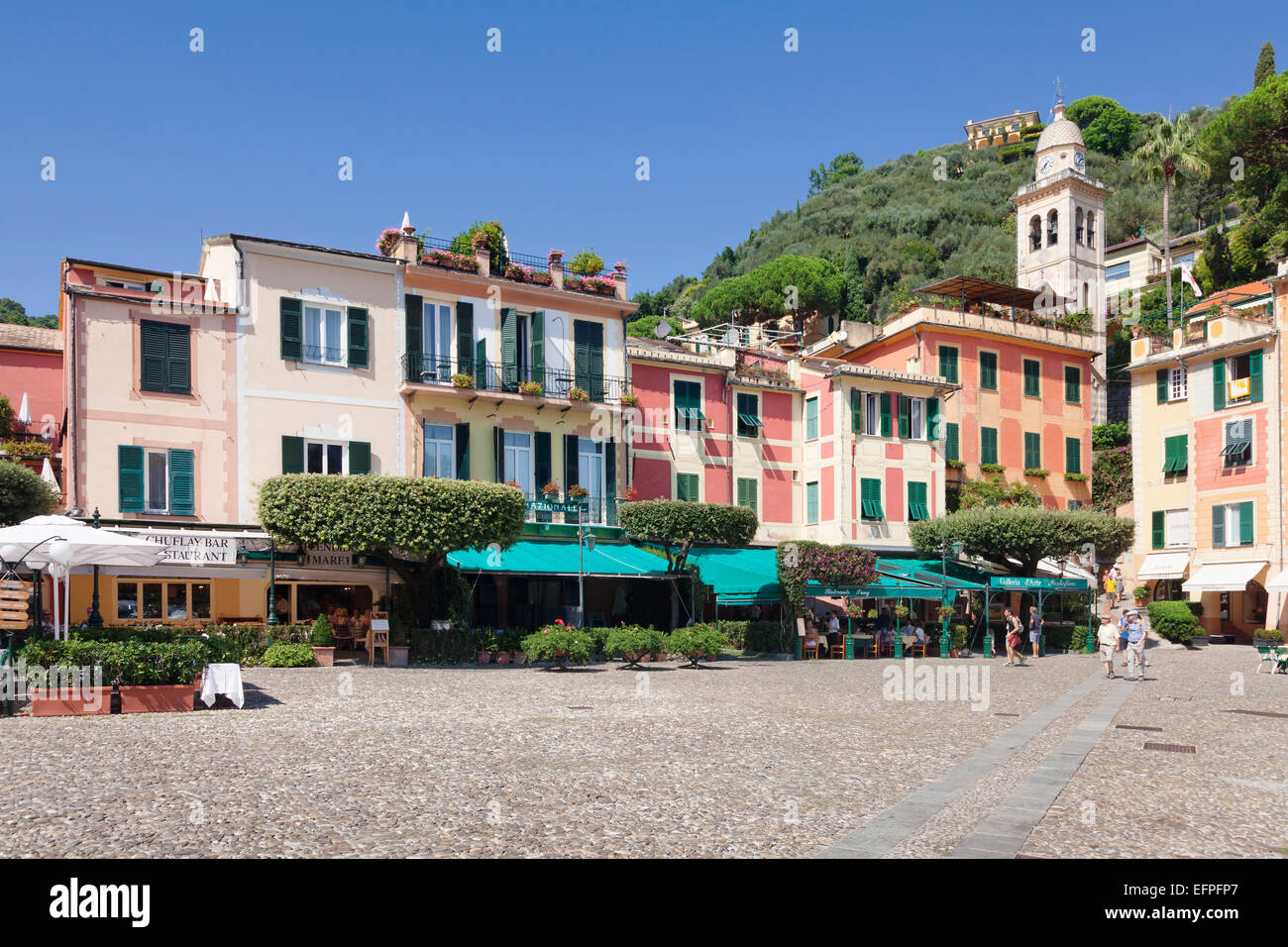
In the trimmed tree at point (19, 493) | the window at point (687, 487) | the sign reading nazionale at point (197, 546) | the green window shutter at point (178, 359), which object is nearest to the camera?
the sign reading nazionale at point (197, 546)

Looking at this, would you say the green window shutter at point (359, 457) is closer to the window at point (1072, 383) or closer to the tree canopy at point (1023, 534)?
the tree canopy at point (1023, 534)

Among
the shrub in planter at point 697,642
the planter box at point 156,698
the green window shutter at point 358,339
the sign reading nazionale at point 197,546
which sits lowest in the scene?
the shrub in planter at point 697,642

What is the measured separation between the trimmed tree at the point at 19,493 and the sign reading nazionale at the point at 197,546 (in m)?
2.83

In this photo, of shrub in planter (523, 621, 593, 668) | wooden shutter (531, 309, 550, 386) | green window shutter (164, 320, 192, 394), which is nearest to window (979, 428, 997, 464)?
wooden shutter (531, 309, 550, 386)

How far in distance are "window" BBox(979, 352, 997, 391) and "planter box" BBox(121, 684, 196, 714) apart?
1408 inches

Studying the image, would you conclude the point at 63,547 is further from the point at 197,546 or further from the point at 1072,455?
the point at 1072,455

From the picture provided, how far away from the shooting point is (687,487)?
3716 centimetres

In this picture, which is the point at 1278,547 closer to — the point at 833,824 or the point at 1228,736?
the point at 1228,736

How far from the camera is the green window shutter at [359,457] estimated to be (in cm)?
2995

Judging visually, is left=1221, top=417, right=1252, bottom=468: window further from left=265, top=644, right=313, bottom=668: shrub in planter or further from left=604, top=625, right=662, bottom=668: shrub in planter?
left=265, top=644, right=313, bottom=668: shrub in planter

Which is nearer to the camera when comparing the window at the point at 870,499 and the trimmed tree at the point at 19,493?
the trimmed tree at the point at 19,493

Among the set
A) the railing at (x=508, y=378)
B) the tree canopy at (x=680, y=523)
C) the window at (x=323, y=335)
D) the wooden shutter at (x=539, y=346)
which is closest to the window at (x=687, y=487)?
the railing at (x=508, y=378)

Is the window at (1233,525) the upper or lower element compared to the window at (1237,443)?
lower
